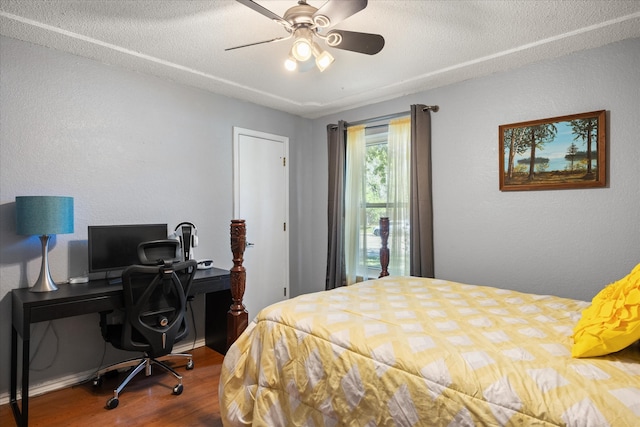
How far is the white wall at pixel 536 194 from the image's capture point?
251 cm

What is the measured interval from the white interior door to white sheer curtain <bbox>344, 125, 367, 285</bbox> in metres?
0.76

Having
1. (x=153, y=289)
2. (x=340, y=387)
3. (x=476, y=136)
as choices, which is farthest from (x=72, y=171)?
(x=476, y=136)

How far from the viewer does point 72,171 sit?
8.89 ft

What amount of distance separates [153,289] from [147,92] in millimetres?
1781

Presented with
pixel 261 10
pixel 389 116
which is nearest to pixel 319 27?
pixel 261 10

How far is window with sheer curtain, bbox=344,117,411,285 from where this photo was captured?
12.1 ft

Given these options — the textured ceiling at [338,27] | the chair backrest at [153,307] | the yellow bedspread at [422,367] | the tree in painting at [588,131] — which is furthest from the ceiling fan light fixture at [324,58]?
the tree in painting at [588,131]

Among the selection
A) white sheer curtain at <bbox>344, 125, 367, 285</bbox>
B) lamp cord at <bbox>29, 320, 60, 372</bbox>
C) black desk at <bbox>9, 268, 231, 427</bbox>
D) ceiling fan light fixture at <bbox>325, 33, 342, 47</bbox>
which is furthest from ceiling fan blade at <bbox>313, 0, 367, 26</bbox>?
lamp cord at <bbox>29, 320, 60, 372</bbox>

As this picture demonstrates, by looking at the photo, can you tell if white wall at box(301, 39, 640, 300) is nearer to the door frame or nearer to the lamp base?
the door frame

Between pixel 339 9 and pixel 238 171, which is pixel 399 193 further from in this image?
pixel 339 9

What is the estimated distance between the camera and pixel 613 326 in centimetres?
132

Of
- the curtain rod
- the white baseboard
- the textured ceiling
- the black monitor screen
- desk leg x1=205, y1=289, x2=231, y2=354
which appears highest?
the textured ceiling

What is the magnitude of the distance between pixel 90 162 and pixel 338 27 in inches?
84.7

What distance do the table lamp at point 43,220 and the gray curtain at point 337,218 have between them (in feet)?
8.40
